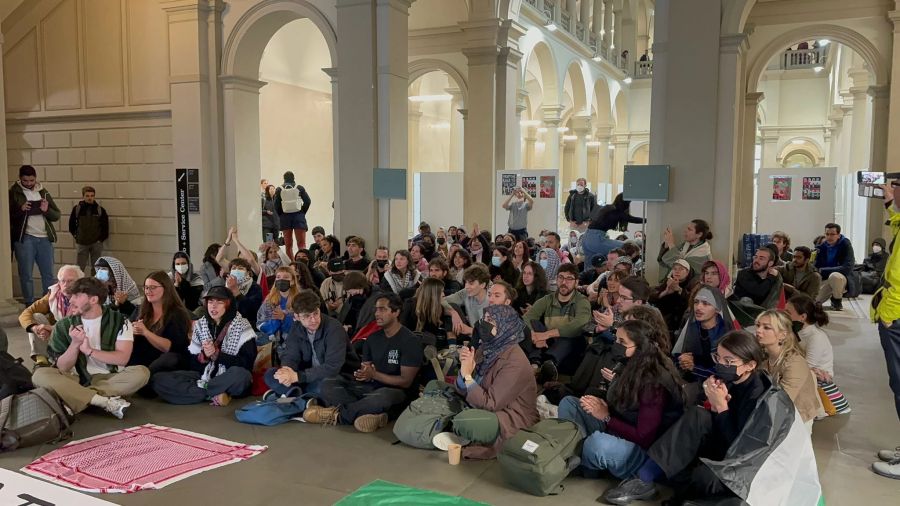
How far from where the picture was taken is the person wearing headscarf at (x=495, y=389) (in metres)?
4.59

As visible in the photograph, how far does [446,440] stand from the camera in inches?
183

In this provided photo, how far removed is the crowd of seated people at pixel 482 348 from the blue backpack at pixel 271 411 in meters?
Result: 0.13

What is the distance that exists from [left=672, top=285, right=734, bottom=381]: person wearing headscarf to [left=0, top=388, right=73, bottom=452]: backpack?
461 cm

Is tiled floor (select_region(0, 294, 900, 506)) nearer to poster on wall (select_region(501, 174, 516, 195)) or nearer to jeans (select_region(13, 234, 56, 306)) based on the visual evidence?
jeans (select_region(13, 234, 56, 306))

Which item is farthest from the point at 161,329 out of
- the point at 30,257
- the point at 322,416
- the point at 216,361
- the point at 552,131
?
the point at 552,131

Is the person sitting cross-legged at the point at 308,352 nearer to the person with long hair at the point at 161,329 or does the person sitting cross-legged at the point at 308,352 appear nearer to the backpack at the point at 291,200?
the person with long hair at the point at 161,329

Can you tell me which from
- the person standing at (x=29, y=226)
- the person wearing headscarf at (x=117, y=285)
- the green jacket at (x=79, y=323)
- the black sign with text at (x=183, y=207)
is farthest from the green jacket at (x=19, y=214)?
the green jacket at (x=79, y=323)

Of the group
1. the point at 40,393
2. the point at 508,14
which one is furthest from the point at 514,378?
the point at 508,14

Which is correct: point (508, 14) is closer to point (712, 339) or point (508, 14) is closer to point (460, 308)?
point (460, 308)

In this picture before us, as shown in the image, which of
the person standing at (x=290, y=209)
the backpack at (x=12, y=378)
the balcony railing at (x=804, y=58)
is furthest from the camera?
the balcony railing at (x=804, y=58)

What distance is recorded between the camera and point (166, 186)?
1171 cm

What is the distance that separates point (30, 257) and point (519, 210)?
7.67 metres

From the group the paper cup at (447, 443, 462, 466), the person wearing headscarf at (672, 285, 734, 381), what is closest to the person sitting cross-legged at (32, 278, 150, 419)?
→ the paper cup at (447, 443, 462, 466)

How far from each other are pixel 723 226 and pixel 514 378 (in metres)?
5.20
